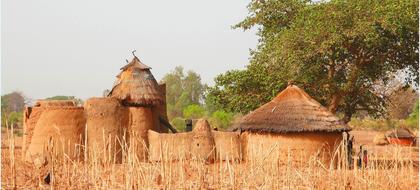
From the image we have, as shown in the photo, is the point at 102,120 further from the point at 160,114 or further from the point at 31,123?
the point at 160,114

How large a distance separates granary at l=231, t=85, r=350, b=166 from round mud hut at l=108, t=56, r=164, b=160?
8.15 ft

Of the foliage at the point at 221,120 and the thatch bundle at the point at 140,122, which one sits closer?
the thatch bundle at the point at 140,122

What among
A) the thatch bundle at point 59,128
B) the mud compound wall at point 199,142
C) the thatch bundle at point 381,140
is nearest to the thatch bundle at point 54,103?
the thatch bundle at point 59,128

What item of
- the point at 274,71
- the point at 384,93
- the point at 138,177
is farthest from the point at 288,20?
the point at 138,177

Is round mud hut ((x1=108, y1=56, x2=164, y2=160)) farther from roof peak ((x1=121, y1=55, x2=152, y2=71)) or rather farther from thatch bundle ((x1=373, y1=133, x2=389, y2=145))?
thatch bundle ((x1=373, y1=133, x2=389, y2=145))

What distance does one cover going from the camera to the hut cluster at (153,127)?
1530cm

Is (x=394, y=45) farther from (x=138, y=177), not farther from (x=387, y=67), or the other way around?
(x=138, y=177)

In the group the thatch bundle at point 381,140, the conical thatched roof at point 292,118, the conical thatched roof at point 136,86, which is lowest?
the thatch bundle at point 381,140

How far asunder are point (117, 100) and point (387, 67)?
27.0ft

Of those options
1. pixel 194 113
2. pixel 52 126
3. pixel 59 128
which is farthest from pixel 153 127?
pixel 194 113

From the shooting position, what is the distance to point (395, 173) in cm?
880

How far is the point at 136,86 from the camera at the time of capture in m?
16.7

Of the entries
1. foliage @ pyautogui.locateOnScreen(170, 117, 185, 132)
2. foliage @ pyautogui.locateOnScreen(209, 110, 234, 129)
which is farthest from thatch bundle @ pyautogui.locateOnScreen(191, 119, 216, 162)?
foliage @ pyautogui.locateOnScreen(209, 110, 234, 129)

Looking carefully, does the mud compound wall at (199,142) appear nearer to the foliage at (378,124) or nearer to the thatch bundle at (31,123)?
the thatch bundle at (31,123)
